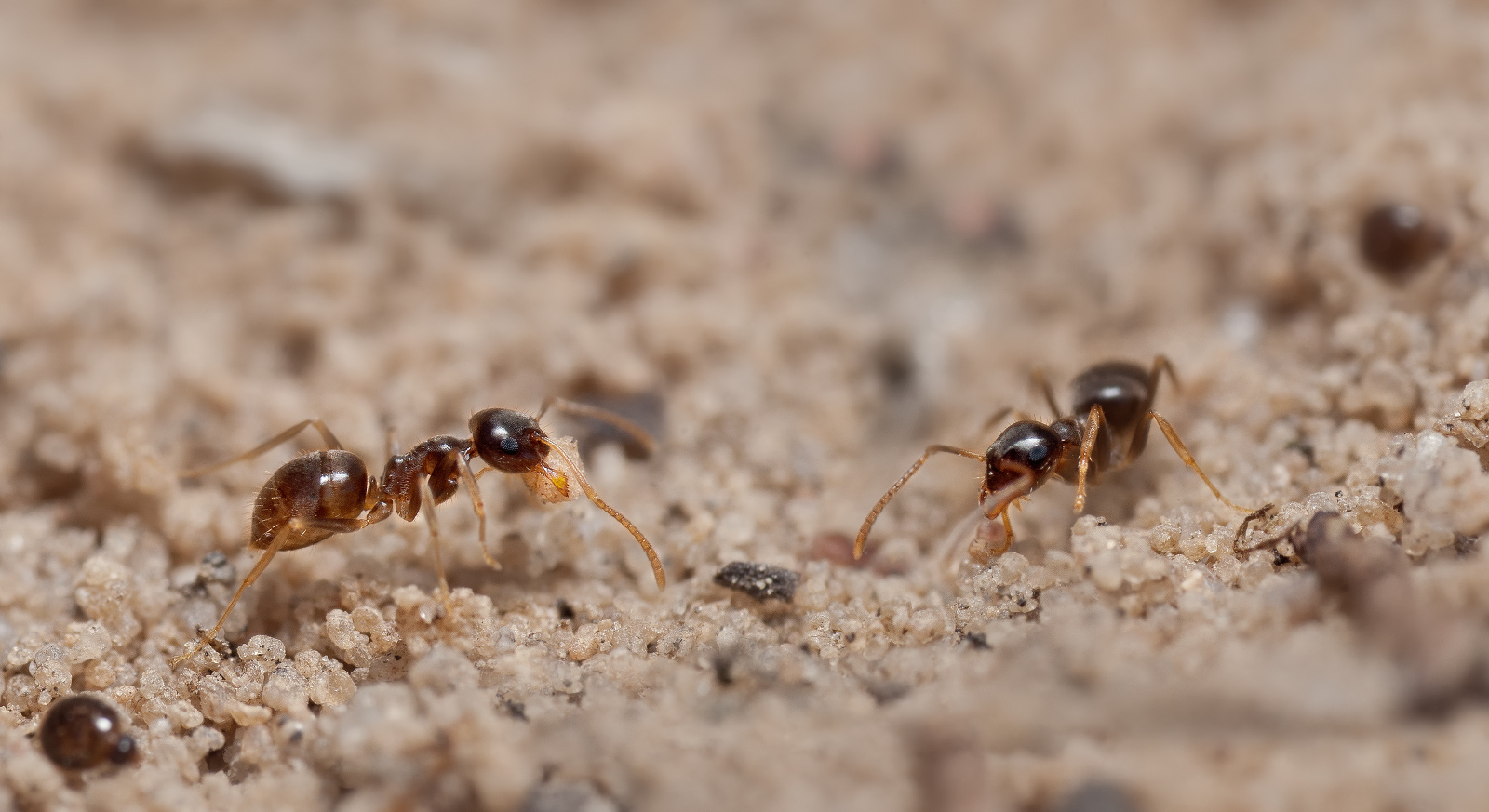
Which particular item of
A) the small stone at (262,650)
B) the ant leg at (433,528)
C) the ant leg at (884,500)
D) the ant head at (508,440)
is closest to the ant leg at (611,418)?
the ant head at (508,440)

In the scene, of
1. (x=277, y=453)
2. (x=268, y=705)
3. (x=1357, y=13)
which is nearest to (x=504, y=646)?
(x=268, y=705)

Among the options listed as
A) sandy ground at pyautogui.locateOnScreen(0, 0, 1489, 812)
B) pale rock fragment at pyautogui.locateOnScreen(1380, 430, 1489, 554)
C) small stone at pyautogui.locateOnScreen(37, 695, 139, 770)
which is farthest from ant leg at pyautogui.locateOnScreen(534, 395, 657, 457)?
pale rock fragment at pyautogui.locateOnScreen(1380, 430, 1489, 554)

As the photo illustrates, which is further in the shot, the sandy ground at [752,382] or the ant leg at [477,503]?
the ant leg at [477,503]

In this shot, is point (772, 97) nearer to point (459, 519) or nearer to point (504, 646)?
point (459, 519)

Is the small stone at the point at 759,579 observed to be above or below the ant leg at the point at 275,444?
below

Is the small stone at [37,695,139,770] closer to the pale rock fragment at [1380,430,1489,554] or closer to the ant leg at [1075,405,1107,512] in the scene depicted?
the ant leg at [1075,405,1107,512]

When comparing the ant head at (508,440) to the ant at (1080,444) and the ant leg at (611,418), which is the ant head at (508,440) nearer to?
the ant leg at (611,418)

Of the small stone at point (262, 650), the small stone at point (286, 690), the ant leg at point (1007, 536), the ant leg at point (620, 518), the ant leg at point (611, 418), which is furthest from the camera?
the ant leg at point (611, 418)

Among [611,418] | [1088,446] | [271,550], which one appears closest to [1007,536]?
[1088,446]
